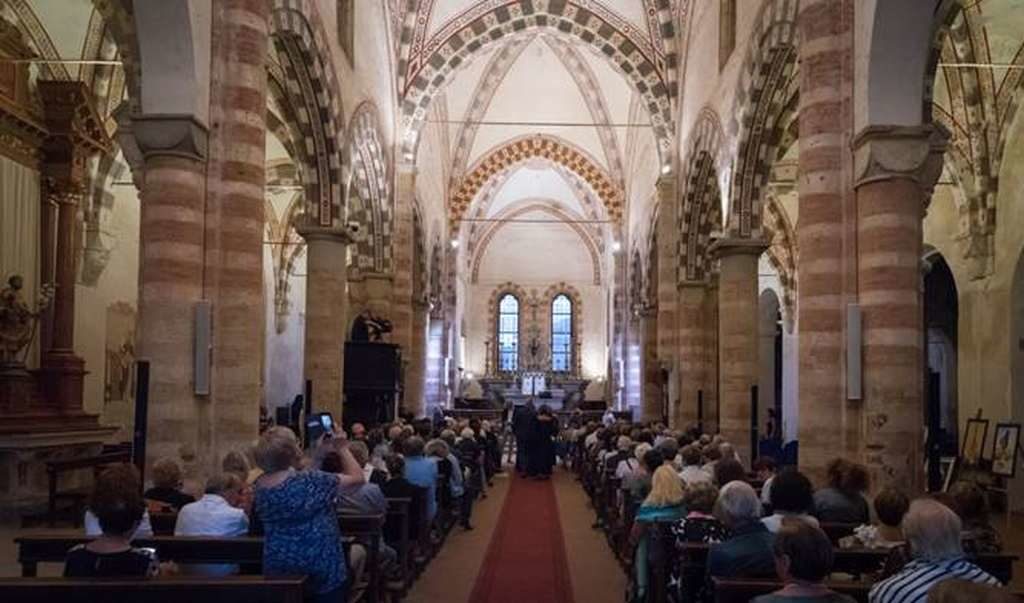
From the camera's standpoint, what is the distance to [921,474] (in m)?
10.3

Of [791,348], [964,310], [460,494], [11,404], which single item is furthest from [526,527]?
[791,348]

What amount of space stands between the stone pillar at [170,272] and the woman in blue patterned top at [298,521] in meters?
5.29

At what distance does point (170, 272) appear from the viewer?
35.4 feet

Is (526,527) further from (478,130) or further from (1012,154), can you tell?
(478,130)

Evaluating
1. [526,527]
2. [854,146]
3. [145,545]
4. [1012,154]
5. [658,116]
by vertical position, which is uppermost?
[658,116]

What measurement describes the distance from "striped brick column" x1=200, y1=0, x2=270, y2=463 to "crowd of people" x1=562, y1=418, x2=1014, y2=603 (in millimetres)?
4331

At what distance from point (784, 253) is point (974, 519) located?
23478mm

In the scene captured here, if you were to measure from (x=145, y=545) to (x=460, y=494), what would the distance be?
8.81m

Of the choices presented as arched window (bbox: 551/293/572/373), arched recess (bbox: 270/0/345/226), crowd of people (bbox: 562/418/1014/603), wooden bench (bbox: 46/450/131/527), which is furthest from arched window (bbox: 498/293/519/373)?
crowd of people (bbox: 562/418/1014/603)

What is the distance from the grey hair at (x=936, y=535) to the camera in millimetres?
4566

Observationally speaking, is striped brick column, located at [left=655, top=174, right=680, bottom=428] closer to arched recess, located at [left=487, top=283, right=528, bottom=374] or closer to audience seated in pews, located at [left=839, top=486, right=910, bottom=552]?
audience seated in pews, located at [left=839, top=486, right=910, bottom=552]

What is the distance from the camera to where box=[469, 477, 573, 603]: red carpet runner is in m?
10.5

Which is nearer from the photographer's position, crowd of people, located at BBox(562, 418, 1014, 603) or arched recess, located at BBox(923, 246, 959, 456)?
crowd of people, located at BBox(562, 418, 1014, 603)

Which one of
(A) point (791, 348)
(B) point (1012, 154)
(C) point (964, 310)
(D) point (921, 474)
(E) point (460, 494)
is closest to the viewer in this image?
(D) point (921, 474)
